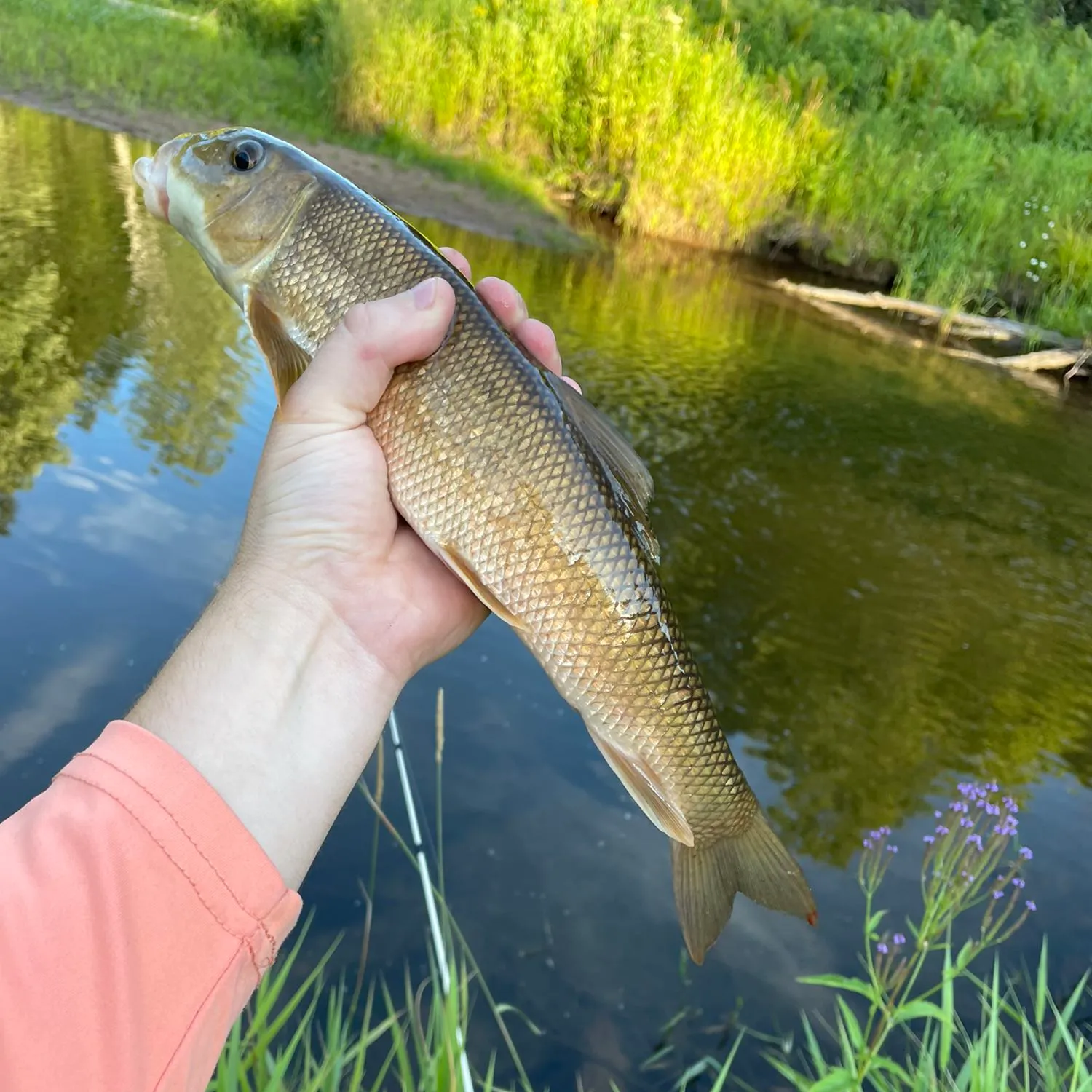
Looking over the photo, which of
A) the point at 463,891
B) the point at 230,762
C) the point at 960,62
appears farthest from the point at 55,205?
the point at 960,62

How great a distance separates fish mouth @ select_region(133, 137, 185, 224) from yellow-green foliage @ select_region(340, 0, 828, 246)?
36.1 ft

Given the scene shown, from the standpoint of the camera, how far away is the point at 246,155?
6.86 feet

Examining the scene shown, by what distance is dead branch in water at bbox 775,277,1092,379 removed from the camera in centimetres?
1027

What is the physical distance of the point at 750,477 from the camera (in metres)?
6.77

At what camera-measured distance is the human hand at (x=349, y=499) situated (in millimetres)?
1860

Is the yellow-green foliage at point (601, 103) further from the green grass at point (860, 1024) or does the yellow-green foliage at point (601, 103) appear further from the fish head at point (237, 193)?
the fish head at point (237, 193)

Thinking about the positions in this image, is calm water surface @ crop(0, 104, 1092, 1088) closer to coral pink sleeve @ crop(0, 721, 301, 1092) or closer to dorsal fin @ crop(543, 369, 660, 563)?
dorsal fin @ crop(543, 369, 660, 563)

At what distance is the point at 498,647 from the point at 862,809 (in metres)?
1.81

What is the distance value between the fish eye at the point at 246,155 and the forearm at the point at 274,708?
0.90 m

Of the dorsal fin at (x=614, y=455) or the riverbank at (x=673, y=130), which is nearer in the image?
the dorsal fin at (x=614, y=455)

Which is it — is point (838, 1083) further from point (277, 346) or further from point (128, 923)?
point (277, 346)

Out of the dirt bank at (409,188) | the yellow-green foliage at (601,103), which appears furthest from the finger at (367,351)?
the yellow-green foliage at (601,103)

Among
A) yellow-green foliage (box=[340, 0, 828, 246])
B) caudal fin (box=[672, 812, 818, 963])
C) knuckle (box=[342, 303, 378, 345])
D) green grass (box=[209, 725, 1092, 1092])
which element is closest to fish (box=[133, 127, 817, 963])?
caudal fin (box=[672, 812, 818, 963])

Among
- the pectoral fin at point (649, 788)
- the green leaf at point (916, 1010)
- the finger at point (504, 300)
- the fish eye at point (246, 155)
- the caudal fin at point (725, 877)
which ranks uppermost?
the fish eye at point (246, 155)
